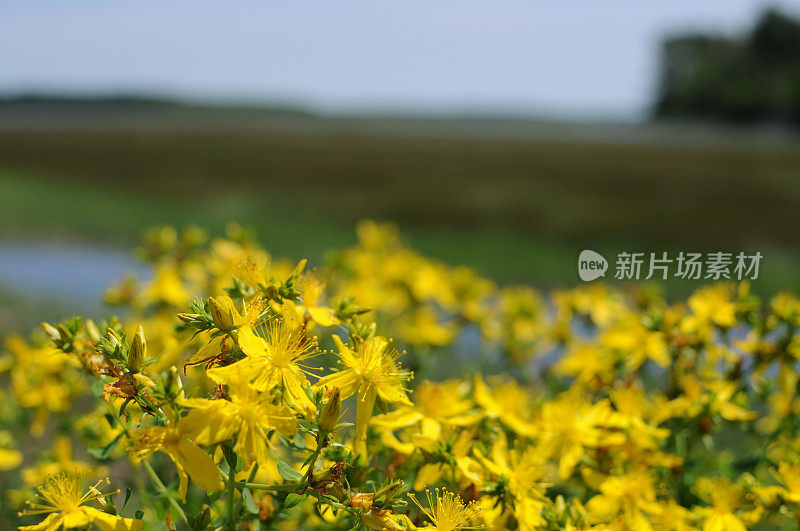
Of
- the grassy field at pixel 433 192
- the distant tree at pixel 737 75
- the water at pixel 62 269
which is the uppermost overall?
the distant tree at pixel 737 75

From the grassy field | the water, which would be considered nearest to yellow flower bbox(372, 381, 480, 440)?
the water

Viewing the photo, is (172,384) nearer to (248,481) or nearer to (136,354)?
(136,354)

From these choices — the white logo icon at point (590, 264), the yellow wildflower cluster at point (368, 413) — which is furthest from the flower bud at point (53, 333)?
the white logo icon at point (590, 264)

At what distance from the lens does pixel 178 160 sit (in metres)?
13.4

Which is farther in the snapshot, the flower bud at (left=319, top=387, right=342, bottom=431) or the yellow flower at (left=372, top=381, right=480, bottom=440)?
the yellow flower at (left=372, top=381, right=480, bottom=440)

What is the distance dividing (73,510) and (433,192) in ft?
32.7

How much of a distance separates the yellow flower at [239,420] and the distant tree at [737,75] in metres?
26.1

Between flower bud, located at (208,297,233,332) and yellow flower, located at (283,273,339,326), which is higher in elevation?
flower bud, located at (208,297,233,332)

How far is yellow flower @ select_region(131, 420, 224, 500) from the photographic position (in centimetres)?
71

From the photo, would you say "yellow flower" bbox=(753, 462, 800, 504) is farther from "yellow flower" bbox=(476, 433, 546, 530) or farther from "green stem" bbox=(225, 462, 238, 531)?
"green stem" bbox=(225, 462, 238, 531)

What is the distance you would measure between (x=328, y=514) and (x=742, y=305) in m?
0.89

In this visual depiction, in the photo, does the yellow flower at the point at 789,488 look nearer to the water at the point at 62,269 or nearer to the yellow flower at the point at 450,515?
the yellow flower at the point at 450,515

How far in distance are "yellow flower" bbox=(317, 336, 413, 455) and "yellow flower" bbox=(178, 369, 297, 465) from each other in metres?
0.09

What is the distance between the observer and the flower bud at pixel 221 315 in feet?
2.44
